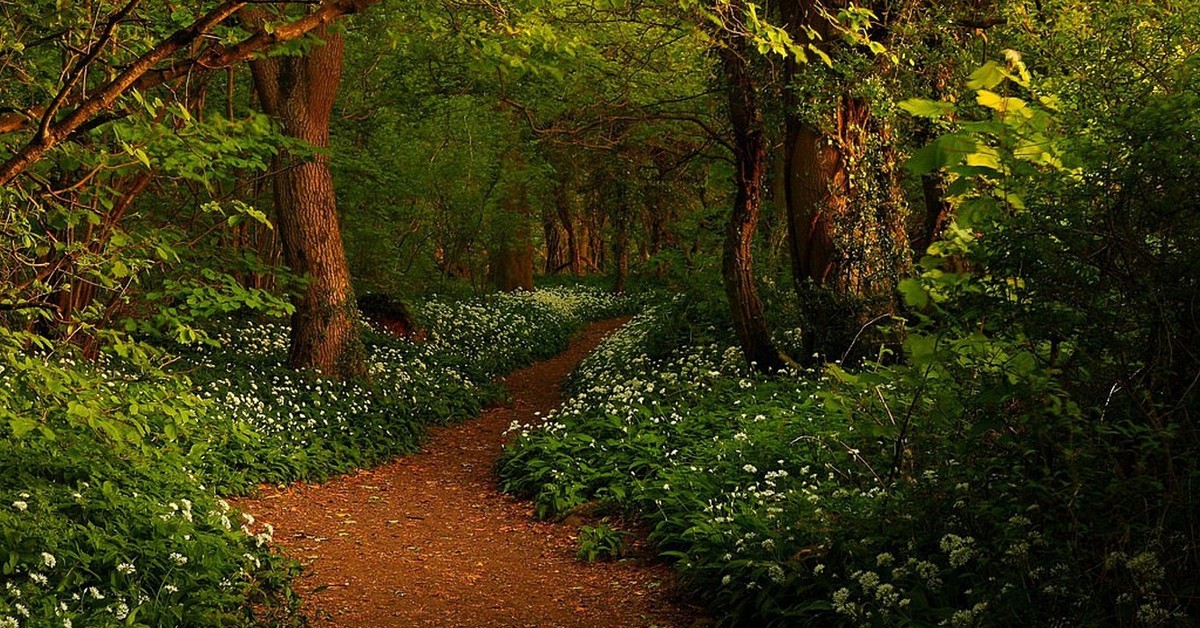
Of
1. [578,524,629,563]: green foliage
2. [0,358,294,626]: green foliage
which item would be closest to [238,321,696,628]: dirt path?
[578,524,629,563]: green foliage

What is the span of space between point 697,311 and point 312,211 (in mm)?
6369

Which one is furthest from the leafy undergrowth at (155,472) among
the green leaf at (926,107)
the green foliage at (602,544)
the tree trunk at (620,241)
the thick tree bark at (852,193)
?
the tree trunk at (620,241)

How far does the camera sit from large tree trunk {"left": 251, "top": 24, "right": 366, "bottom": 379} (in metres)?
12.9

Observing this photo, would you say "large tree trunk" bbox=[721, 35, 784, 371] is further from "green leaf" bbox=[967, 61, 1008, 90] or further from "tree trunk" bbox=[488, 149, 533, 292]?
"tree trunk" bbox=[488, 149, 533, 292]

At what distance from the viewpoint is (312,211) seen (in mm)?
13125

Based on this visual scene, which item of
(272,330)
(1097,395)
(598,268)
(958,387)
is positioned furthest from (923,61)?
(598,268)

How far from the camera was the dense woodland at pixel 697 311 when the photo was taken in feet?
13.2

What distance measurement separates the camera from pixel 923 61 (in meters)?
10.6

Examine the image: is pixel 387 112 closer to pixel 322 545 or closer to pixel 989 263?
pixel 322 545

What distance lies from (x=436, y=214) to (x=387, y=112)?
297 centimetres

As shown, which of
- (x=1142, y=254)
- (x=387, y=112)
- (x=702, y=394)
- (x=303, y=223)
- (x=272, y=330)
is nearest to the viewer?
Result: (x=1142, y=254)

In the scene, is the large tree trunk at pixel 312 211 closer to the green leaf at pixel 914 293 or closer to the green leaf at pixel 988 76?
the green leaf at pixel 914 293

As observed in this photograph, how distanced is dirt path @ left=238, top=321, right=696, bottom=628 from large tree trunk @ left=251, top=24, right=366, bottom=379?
7.70ft

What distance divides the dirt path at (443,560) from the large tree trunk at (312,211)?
7.70 ft
